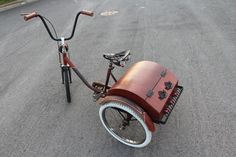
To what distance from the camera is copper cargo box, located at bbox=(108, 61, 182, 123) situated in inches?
110

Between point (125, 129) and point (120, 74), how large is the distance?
1417 millimetres

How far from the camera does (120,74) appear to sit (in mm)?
4652

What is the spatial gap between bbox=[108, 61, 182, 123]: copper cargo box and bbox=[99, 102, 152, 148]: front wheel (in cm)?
16

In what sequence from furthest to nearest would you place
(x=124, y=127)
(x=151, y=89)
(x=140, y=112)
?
(x=124, y=127), (x=151, y=89), (x=140, y=112)

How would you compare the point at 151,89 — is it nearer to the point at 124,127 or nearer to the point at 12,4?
the point at 124,127

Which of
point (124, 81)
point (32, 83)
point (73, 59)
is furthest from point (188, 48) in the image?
point (32, 83)

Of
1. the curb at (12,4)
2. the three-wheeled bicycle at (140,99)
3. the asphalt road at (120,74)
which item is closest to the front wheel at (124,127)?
the three-wheeled bicycle at (140,99)

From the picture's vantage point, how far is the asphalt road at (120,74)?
10.7ft

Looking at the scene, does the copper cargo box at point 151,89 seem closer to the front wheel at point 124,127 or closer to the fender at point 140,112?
the fender at point 140,112

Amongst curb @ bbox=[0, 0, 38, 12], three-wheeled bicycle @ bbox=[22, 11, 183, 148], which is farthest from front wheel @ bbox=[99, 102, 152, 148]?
curb @ bbox=[0, 0, 38, 12]

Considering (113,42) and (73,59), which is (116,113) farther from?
(113,42)

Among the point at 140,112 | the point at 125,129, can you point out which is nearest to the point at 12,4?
the point at 125,129

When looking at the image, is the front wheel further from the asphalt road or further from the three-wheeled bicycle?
the asphalt road

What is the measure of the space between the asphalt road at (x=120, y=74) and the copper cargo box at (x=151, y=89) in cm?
54
